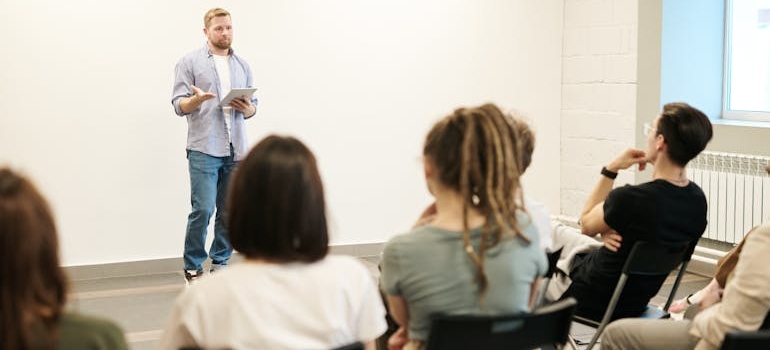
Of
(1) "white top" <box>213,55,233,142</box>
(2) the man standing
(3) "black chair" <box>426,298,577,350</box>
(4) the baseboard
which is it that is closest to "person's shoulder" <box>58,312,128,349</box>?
(3) "black chair" <box>426,298,577,350</box>

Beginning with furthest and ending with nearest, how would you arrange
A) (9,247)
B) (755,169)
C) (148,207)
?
(148,207), (755,169), (9,247)

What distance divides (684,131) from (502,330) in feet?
4.52

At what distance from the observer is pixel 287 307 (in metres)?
1.93

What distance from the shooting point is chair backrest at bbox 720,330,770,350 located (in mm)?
2018

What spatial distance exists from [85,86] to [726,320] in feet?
13.7

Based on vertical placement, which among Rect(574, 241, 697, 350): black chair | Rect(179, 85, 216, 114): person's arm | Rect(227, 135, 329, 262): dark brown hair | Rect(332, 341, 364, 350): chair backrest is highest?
Rect(179, 85, 216, 114): person's arm

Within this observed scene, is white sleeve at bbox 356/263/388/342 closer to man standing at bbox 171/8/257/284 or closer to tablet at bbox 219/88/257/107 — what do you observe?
tablet at bbox 219/88/257/107

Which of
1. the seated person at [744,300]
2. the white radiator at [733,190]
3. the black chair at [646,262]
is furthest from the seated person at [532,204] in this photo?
the white radiator at [733,190]

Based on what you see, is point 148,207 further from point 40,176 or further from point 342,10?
point 342,10

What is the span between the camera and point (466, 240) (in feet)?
7.14

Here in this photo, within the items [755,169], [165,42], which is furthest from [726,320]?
[165,42]

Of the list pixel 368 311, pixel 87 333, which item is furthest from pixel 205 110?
pixel 87 333

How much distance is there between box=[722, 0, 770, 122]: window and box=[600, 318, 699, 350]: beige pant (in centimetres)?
340

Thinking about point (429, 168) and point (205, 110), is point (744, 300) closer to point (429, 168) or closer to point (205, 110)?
point (429, 168)
